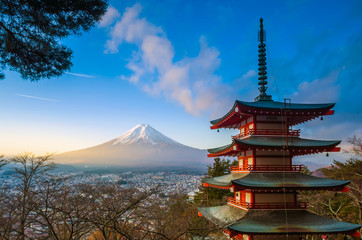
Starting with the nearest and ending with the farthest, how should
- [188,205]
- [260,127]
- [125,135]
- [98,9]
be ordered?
[98,9]
[260,127]
[188,205]
[125,135]

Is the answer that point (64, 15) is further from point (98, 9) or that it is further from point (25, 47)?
point (25, 47)

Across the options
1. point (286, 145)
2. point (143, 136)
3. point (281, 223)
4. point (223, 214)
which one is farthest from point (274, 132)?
point (143, 136)

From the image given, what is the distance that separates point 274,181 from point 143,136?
108 meters

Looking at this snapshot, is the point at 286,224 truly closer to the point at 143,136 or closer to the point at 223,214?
the point at 223,214

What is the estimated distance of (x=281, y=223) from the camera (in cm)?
1041

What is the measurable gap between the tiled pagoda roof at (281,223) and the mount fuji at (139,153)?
86499mm

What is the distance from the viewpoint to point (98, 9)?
6.02 meters

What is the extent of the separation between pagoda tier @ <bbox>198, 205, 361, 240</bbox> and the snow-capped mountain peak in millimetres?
103298

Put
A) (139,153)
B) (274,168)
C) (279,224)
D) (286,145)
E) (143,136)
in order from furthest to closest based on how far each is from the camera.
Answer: (143,136)
(139,153)
(274,168)
(286,145)
(279,224)

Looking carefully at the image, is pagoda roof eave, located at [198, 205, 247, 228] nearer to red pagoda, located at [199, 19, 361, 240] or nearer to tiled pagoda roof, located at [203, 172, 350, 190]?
red pagoda, located at [199, 19, 361, 240]

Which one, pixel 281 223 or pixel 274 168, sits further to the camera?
pixel 274 168

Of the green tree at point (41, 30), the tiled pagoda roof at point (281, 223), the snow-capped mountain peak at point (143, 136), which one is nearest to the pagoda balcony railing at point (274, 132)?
the tiled pagoda roof at point (281, 223)

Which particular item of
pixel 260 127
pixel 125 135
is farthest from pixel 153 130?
pixel 260 127

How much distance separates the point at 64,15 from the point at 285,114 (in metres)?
10.3
